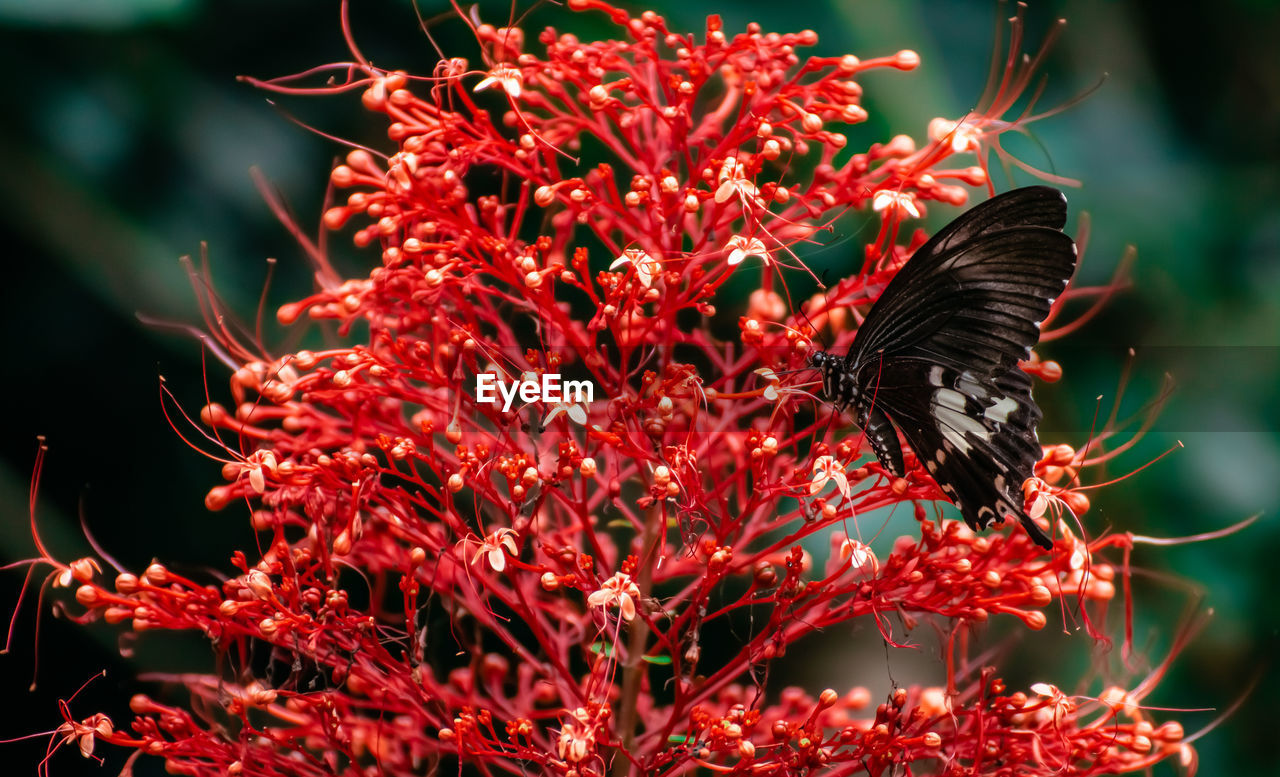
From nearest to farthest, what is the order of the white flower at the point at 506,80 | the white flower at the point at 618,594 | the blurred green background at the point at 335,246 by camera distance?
the white flower at the point at 618,594 < the white flower at the point at 506,80 < the blurred green background at the point at 335,246

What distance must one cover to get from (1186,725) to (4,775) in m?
1.22

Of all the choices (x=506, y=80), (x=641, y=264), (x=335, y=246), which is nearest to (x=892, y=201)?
(x=641, y=264)

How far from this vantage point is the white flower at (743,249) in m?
0.70

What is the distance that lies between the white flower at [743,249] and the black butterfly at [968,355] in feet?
0.31

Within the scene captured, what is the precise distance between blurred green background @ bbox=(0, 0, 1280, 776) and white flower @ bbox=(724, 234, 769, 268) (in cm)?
50

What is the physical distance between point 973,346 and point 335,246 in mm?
693

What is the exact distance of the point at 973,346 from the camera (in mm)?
735

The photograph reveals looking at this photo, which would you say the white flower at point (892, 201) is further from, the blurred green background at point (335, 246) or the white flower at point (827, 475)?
the blurred green background at point (335, 246)

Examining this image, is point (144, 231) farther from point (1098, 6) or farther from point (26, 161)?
point (1098, 6)

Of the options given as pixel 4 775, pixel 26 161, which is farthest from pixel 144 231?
pixel 4 775

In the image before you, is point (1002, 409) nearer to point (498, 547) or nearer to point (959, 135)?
point (959, 135)

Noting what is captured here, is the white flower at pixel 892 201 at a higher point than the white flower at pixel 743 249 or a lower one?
higher

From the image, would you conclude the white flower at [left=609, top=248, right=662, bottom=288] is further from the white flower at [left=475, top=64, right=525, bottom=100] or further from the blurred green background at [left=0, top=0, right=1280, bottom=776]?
the blurred green background at [left=0, top=0, right=1280, bottom=776]

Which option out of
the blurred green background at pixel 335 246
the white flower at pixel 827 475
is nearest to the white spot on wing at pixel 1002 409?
the white flower at pixel 827 475
